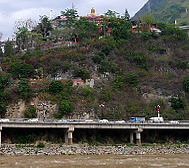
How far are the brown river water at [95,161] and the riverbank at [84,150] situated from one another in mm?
2138

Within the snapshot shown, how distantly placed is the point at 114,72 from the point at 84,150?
31.5 meters

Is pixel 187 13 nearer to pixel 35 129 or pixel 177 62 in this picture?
pixel 177 62

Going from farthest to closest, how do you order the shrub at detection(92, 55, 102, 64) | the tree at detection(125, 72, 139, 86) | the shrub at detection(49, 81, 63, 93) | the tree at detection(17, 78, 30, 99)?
the shrub at detection(92, 55, 102, 64) → the tree at detection(125, 72, 139, 86) → the shrub at detection(49, 81, 63, 93) → the tree at detection(17, 78, 30, 99)

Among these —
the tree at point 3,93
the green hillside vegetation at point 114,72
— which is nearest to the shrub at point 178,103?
the green hillside vegetation at point 114,72

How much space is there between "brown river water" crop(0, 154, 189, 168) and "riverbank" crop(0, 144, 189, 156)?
2.14 meters

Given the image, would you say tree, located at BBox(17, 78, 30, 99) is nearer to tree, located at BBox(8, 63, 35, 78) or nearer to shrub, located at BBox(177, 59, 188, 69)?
tree, located at BBox(8, 63, 35, 78)

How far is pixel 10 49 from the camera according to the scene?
286ft

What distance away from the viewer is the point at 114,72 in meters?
77.6

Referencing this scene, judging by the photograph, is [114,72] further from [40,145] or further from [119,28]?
[40,145]

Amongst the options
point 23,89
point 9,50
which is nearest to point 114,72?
point 23,89

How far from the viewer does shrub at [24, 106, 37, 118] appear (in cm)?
6338

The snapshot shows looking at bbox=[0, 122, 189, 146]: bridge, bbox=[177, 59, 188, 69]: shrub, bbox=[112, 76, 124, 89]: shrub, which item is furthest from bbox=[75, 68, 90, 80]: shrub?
bbox=[177, 59, 188, 69]: shrub

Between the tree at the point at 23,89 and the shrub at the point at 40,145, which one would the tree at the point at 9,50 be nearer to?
the tree at the point at 23,89

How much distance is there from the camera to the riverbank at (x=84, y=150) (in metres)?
46.5
